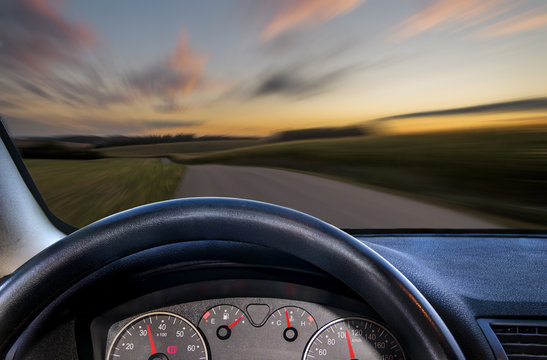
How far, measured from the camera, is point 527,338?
212cm

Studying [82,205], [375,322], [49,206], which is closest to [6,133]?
[49,206]

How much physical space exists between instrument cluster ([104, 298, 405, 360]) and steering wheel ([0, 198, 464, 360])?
398mm

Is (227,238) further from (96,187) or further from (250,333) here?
(96,187)

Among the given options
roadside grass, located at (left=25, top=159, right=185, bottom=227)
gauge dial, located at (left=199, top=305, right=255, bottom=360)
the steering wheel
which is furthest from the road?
the steering wheel

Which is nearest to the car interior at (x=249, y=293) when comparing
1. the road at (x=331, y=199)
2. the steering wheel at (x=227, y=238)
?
the steering wheel at (x=227, y=238)

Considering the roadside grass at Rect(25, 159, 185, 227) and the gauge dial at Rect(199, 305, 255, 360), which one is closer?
the gauge dial at Rect(199, 305, 255, 360)

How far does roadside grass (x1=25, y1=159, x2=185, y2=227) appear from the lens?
3.36 meters

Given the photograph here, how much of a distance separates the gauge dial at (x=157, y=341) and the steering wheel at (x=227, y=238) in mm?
481

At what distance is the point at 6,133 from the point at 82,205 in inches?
54.8

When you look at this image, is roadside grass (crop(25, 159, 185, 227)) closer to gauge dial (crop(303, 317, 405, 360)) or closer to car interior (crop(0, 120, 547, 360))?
car interior (crop(0, 120, 547, 360))

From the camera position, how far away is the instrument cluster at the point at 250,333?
6.17 feet

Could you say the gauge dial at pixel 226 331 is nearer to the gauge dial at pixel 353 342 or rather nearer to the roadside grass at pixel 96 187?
the gauge dial at pixel 353 342

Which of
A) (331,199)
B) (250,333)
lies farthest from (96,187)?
(250,333)

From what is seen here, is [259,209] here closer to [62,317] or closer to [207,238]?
[207,238]
